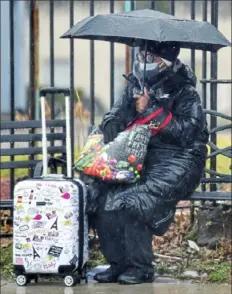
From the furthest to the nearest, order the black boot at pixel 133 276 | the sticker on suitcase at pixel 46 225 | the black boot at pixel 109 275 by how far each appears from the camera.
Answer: the black boot at pixel 109 275
the black boot at pixel 133 276
the sticker on suitcase at pixel 46 225

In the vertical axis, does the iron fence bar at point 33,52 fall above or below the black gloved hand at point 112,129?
above

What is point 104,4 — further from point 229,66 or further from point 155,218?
point 155,218

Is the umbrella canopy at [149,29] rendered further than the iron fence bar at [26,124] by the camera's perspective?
No

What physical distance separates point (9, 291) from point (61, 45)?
5784mm

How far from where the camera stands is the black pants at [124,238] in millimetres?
6680

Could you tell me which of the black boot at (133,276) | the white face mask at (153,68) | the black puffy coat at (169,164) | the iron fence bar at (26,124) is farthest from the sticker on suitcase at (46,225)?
the iron fence bar at (26,124)

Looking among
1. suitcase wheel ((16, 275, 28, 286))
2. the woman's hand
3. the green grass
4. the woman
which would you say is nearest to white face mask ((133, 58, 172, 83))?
the woman

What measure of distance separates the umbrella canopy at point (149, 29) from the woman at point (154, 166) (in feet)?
0.79

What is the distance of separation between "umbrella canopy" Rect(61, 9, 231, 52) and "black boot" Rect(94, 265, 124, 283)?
1616 millimetres

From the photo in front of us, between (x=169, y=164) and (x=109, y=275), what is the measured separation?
3.01 feet

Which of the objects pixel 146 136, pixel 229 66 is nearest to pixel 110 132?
pixel 146 136

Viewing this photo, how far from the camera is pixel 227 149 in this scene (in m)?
7.63

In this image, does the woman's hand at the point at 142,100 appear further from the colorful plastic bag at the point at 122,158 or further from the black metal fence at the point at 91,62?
the black metal fence at the point at 91,62

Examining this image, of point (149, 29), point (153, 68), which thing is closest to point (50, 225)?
point (153, 68)
